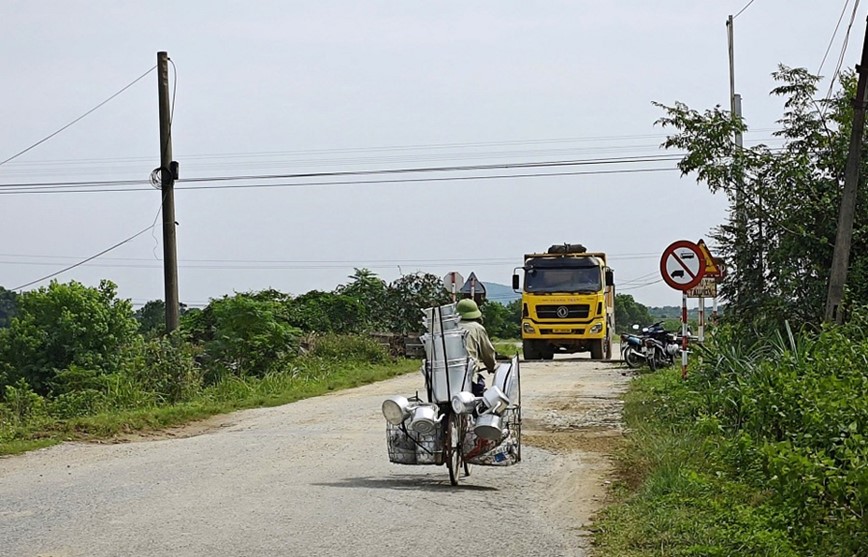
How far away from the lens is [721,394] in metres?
13.2

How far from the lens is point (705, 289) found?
65.1 ft

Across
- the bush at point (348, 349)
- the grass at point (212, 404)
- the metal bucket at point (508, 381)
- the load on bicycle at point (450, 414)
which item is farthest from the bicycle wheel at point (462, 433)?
the bush at point (348, 349)

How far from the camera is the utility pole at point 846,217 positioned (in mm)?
13797

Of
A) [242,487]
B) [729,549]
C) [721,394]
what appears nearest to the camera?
[729,549]

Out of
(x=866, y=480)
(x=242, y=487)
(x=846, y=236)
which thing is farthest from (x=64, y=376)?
(x=866, y=480)

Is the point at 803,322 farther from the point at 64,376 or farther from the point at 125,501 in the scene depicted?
the point at 64,376

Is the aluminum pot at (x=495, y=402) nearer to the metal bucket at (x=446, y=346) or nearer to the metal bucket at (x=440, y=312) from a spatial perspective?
the metal bucket at (x=446, y=346)

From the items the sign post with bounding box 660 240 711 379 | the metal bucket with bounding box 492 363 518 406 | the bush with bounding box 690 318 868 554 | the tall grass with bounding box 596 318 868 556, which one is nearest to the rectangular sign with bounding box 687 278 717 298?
the sign post with bounding box 660 240 711 379

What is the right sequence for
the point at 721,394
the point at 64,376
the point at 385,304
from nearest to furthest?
the point at 721,394 < the point at 64,376 < the point at 385,304

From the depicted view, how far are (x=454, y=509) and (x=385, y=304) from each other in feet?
95.2

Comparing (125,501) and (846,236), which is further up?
(846,236)

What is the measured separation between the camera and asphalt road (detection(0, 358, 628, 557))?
8148 mm

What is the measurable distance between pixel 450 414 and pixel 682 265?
30.0ft

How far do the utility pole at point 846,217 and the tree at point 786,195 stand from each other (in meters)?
1.48
